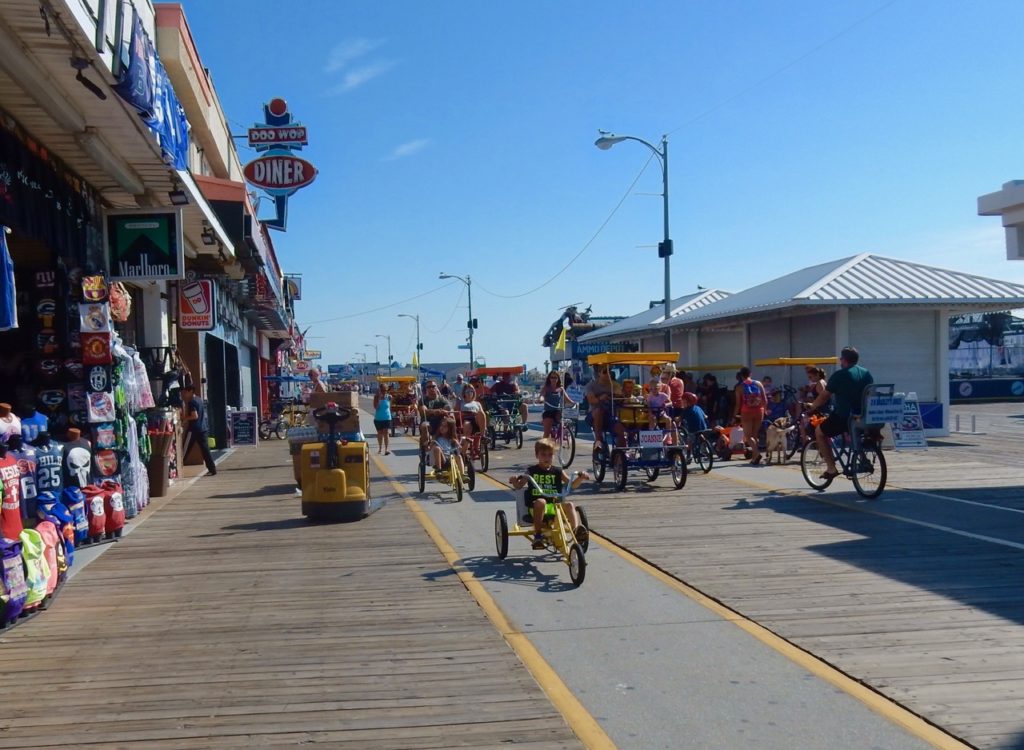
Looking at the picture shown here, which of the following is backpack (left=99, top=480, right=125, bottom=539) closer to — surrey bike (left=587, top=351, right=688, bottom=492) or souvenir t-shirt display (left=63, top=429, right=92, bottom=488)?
souvenir t-shirt display (left=63, top=429, right=92, bottom=488)

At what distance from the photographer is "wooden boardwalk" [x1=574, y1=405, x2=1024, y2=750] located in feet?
17.3

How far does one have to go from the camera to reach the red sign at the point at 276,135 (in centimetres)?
3300

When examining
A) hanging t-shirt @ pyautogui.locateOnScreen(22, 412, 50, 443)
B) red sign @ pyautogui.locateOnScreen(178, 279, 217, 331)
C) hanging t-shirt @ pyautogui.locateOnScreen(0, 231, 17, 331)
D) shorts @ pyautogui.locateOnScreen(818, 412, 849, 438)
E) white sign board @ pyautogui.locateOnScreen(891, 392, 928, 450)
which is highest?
red sign @ pyautogui.locateOnScreen(178, 279, 217, 331)

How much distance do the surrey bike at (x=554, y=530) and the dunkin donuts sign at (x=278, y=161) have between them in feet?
82.5

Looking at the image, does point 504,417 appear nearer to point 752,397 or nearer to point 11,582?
point 752,397

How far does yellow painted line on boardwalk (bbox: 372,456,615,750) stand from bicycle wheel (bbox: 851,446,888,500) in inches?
227

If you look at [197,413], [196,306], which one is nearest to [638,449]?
[197,413]

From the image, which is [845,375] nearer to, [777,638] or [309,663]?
[777,638]

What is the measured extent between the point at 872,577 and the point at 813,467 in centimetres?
546

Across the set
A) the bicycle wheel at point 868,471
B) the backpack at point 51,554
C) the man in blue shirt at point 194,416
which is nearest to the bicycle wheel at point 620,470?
the bicycle wheel at point 868,471

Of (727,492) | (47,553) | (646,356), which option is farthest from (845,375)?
(47,553)

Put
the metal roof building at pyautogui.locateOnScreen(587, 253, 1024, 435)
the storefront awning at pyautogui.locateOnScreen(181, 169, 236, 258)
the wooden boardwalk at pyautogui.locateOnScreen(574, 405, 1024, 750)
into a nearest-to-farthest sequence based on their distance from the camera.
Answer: the wooden boardwalk at pyautogui.locateOnScreen(574, 405, 1024, 750)
the storefront awning at pyautogui.locateOnScreen(181, 169, 236, 258)
the metal roof building at pyautogui.locateOnScreen(587, 253, 1024, 435)

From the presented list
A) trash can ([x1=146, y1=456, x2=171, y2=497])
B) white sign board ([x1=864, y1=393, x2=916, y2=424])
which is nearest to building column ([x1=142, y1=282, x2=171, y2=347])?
trash can ([x1=146, y1=456, x2=171, y2=497])

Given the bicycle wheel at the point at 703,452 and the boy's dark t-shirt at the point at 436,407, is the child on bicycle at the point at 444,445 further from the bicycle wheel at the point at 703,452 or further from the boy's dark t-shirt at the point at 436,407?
the bicycle wheel at the point at 703,452
